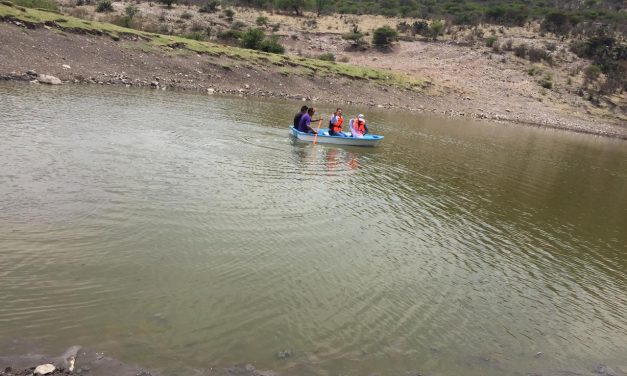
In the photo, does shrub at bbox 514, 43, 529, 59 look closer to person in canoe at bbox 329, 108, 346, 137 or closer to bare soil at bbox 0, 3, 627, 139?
bare soil at bbox 0, 3, 627, 139

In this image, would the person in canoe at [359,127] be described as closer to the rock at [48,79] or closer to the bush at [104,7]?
the rock at [48,79]

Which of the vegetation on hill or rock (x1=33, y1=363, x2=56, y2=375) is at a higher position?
the vegetation on hill

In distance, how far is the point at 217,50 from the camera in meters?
43.5

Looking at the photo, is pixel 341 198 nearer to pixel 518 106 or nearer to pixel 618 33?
pixel 518 106

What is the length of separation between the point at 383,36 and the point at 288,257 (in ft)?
181

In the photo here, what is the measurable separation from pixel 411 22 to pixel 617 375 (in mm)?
71576

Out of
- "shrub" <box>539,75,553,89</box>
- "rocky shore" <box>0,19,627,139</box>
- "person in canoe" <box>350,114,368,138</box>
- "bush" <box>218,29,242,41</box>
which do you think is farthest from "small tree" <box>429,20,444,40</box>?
"person in canoe" <box>350,114,368,138</box>

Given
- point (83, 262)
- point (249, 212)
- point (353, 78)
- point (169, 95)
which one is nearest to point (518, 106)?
point (353, 78)

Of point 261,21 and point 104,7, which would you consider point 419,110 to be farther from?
point 104,7

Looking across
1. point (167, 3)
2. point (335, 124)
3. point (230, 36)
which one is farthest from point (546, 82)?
point (167, 3)

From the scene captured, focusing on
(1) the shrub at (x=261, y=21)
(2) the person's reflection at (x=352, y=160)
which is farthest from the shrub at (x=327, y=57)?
(2) the person's reflection at (x=352, y=160)

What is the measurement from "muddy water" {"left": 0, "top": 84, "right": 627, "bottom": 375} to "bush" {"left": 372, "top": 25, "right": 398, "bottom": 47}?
43.1 m

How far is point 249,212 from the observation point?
13391mm

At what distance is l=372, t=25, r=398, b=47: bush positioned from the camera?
203 ft
